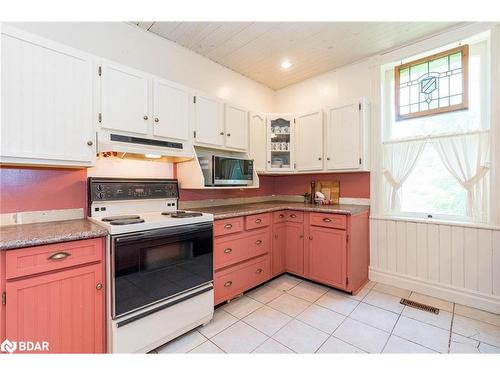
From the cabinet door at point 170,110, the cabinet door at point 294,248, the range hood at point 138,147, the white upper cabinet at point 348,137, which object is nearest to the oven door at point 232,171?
the range hood at point 138,147

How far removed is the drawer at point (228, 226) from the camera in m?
2.18

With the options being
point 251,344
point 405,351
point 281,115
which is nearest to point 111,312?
point 251,344

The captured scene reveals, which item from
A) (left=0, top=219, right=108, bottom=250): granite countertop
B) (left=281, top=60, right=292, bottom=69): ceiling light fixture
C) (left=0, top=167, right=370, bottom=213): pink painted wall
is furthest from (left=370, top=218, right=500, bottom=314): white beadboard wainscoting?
(left=0, top=167, right=370, bottom=213): pink painted wall

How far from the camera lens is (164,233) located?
1712 millimetres

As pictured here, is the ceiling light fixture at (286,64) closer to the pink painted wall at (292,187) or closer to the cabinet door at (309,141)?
the cabinet door at (309,141)

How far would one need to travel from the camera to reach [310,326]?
198cm

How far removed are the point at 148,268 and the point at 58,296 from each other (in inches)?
19.3

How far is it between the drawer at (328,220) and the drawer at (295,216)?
0.42 ft

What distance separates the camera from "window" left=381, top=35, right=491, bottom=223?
7.38 feet

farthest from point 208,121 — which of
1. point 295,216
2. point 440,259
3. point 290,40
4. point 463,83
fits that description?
point 440,259

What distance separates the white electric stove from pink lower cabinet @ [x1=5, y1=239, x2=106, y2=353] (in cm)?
8

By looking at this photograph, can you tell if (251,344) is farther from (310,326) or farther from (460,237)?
(460,237)

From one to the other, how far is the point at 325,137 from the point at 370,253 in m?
1.56

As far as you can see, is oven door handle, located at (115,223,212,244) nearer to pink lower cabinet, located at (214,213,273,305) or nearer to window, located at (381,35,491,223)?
pink lower cabinet, located at (214,213,273,305)
